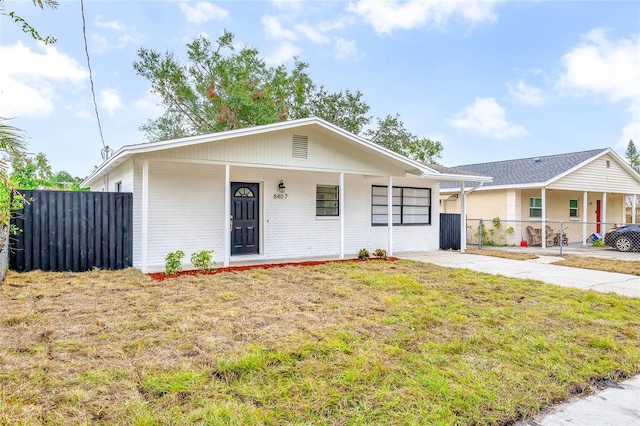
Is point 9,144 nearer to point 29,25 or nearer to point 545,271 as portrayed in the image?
point 29,25

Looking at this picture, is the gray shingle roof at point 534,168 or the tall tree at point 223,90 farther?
the tall tree at point 223,90

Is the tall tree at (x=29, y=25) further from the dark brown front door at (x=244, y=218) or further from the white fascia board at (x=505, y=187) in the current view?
the white fascia board at (x=505, y=187)

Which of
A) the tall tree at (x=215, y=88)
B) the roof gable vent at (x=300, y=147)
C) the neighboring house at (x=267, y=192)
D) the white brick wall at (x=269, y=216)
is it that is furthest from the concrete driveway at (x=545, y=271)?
the tall tree at (x=215, y=88)

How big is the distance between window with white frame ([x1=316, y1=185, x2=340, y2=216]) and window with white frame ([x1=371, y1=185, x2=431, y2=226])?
51.1 inches

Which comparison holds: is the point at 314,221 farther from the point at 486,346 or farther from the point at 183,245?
the point at 486,346

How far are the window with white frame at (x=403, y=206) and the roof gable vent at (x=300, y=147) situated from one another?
3.07 meters

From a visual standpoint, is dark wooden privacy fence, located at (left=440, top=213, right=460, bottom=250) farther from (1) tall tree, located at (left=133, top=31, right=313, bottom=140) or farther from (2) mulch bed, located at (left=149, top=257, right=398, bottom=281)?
(1) tall tree, located at (left=133, top=31, right=313, bottom=140)

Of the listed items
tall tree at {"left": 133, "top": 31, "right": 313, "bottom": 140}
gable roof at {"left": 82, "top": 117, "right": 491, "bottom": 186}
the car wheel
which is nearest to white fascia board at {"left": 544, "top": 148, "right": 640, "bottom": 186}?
the car wheel

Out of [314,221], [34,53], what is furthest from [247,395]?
[34,53]

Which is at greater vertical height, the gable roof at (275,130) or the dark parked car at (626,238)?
the gable roof at (275,130)

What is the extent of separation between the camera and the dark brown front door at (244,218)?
31.6ft

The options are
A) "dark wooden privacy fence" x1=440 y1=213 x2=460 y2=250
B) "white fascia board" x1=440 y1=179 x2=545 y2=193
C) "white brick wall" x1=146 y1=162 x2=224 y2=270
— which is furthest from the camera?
"white fascia board" x1=440 y1=179 x2=545 y2=193

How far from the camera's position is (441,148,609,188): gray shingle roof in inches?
610

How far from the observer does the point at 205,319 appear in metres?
4.52
